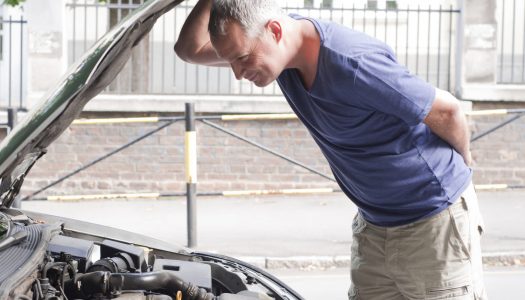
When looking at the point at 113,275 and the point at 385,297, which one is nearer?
the point at 113,275

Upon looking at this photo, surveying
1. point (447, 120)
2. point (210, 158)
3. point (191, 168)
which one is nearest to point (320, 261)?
point (191, 168)

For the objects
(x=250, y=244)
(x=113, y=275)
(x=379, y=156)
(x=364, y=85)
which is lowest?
(x=250, y=244)

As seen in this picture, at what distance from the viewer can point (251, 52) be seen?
11.5ft

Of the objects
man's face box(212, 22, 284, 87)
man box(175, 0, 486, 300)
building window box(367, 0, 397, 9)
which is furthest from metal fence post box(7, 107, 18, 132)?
man's face box(212, 22, 284, 87)

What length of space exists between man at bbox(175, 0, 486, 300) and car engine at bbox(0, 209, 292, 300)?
529 millimetres

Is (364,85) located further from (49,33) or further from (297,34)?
(49,33)

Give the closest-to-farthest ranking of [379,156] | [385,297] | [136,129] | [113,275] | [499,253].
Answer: [113,275]
[379,156]
[385,297]
[499,253]
[136,129]

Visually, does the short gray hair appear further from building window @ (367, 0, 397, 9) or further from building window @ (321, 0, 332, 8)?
building window @ (367, 0, 397, 9)

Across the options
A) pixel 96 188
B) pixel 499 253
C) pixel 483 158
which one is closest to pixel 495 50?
pixel 483 158

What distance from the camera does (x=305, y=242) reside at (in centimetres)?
973

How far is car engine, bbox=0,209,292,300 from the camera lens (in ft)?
10.7

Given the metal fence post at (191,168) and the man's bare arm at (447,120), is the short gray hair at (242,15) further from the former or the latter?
the metal fence post at (191,168)

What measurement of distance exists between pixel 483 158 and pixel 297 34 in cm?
966

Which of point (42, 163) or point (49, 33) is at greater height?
point (49, 33)
